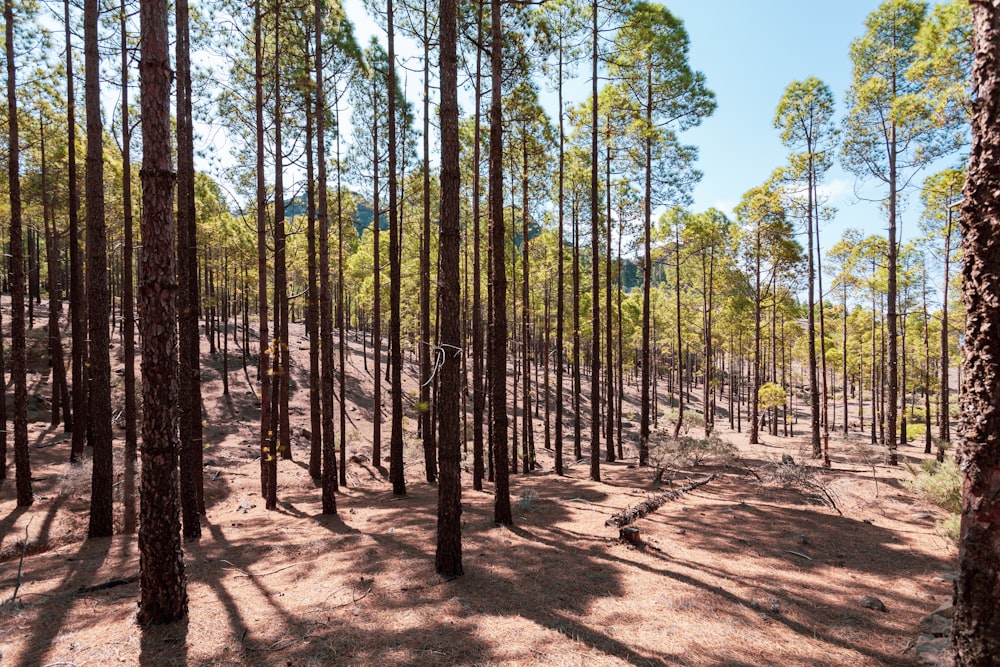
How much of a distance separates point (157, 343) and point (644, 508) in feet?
30.3

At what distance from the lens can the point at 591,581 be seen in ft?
20.6

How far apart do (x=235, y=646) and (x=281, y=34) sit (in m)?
12.4

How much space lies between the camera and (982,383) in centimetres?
320

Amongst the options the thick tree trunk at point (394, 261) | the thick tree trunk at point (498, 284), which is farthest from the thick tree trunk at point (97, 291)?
the thick tree trunk at point (498, 284)

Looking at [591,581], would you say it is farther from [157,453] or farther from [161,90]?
[161,90]

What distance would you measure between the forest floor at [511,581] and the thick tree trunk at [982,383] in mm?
1736

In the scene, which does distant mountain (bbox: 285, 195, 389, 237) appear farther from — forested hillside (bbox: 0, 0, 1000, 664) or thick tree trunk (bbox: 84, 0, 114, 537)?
thick tree trunk (bbox: 84, 0, 114, 537)

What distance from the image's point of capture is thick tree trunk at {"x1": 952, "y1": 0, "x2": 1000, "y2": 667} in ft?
10.3

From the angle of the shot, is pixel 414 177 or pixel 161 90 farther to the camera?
pixel 414 177

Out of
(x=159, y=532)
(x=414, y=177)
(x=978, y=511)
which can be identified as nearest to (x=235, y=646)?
(x=159, y=532)

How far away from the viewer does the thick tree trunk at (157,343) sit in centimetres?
480

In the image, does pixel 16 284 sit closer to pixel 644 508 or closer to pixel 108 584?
pixel 108 584

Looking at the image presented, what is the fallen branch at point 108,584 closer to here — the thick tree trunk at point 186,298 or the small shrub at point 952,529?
the thick tree trunk at point 186,298

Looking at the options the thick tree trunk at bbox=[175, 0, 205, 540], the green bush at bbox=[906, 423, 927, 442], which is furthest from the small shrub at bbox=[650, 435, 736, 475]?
the green bush at bbox=[906, 423, 927, 442]
